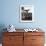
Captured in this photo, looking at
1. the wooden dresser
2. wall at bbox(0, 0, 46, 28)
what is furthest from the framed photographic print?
the wooden dresser

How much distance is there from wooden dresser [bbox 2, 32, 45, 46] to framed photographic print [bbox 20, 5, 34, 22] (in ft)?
2.14

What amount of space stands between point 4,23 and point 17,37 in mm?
802

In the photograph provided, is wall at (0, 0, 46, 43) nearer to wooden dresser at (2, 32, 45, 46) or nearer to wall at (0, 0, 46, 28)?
wall at (0, 0, 46, 28)

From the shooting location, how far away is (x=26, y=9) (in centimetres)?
404

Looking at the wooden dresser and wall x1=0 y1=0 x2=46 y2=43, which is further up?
wall x1=0 y1=0 x2=46 y2=43

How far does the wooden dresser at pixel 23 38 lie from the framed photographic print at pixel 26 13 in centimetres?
65

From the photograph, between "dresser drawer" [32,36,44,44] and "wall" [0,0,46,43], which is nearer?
"dresser drawer" [32,36,44,44]

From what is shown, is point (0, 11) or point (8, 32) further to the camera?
point (0, 11)

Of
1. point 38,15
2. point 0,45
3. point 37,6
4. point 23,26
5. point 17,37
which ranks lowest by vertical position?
point 0,45

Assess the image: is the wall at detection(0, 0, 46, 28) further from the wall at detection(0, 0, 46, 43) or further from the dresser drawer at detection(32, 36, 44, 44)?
the dresser drawer at detection(32, 36, 44, 44)

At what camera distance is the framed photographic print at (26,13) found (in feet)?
13.2

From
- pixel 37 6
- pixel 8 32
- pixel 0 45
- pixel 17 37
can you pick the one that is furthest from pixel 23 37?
pixel 37 6

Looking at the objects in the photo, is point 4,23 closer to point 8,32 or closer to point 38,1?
point 8,32

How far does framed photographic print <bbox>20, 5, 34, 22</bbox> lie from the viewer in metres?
4.03
